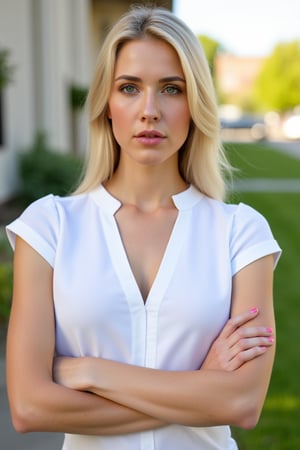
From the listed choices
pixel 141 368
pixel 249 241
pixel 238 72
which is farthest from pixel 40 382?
pixel 238 72

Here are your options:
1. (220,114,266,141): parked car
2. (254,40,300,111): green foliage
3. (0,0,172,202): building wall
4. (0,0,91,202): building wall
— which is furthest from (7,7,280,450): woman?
(254,40,300,111): green foliage

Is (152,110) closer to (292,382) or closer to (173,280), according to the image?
(173,280)

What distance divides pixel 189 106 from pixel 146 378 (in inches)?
30.9

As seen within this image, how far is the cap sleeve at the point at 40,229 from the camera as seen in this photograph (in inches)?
81.4

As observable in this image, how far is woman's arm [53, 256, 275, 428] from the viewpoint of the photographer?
196 cm

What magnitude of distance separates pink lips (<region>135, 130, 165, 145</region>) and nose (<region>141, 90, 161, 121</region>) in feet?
0.12

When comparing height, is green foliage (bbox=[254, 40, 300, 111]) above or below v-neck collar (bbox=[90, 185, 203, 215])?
below

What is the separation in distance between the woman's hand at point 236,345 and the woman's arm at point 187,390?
0.06 ft

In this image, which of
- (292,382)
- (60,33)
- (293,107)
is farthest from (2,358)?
(293,107)

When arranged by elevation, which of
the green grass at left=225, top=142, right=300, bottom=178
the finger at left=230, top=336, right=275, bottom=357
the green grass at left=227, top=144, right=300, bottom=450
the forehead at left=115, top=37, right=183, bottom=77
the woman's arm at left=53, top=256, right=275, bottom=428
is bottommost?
the green grass at left=225, top=142, right=300, bottom=178

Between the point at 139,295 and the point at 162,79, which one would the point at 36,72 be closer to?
the point at 162,79

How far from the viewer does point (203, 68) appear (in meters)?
2.14

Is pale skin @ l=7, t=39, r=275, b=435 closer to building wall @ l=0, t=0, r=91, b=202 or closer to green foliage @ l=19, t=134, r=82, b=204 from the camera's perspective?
building wall @ l=0, t=0, r=91, b=202

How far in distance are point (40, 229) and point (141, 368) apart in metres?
0.49
